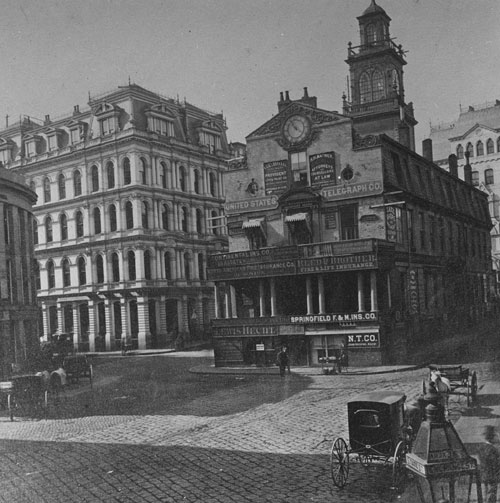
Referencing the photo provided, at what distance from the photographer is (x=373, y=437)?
11.1 m

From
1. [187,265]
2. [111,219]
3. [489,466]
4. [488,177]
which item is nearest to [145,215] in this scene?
[111,219]

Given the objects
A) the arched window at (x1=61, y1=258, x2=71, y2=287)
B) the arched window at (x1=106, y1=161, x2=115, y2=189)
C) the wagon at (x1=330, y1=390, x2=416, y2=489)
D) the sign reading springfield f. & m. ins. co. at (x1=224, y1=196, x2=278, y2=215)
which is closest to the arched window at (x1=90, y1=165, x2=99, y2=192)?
the arched window at (x1=106, y1=161, x2=115, y2=189)

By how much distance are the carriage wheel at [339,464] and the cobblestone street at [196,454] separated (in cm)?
17

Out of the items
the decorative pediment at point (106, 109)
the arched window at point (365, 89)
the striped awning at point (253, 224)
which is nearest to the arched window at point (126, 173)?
the decorative pediment at point (106, 109)

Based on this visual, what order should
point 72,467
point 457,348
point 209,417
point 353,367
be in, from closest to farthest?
point 72,467 → point 209,417 → point 353,367 → point 457,348

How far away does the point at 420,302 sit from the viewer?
1332 inches

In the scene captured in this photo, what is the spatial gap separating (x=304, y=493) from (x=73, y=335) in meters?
43.2

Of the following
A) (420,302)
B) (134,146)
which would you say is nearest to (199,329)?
(134,146)

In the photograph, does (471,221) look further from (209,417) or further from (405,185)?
(209,417)

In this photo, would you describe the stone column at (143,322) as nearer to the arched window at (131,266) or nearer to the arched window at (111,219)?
the arched window at (131,266)

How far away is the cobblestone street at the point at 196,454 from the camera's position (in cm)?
1068

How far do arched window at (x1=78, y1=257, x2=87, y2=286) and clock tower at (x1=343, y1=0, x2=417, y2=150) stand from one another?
25.8 meters

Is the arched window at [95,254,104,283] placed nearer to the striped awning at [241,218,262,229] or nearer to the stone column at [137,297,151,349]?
the stone column at [137,297,151,349]

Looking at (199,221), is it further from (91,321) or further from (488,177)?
(488,177)
